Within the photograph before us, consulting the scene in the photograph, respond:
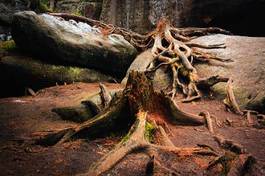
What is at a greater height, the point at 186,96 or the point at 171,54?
the point at 171,54

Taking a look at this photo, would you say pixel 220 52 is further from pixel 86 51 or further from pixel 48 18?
pixel 48 18

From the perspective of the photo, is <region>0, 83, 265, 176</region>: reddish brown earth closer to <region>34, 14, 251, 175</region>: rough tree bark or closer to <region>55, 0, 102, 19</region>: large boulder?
<region>34, 14, 251, 175</region>: rough tree bark

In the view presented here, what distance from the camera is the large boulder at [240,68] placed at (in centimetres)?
776

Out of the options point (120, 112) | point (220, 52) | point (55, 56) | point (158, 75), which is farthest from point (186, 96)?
point (55, 56)

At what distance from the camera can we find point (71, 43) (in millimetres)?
10211

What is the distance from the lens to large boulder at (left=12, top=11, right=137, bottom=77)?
9.71 meters

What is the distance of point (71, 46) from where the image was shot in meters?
10.2

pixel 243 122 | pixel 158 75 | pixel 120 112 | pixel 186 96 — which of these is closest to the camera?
pixel 120 112

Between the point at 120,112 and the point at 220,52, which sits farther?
the point at 220,52

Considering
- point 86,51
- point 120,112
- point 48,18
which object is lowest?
point 120,112

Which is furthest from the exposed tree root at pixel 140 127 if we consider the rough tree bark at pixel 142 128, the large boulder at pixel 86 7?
the large boulder at pixel 86 7

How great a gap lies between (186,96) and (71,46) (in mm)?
3900

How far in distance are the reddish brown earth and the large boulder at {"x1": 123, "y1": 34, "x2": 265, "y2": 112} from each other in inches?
23.6

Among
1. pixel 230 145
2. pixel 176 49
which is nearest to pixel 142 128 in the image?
pixel 230 145
